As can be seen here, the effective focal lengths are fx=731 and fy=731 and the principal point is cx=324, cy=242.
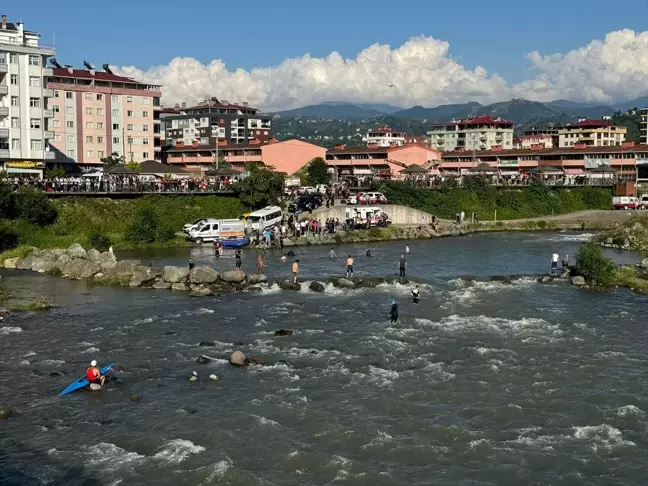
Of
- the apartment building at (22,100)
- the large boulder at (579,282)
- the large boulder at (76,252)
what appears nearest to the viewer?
the large boulder at (579,282)

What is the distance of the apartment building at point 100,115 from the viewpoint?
317 ft

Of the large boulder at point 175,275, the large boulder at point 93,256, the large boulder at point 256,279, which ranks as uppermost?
the large boulder at point 93,256

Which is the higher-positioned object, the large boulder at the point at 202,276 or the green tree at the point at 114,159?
the green tree at the point at 114,159

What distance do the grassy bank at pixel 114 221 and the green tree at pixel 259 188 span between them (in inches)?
68.4

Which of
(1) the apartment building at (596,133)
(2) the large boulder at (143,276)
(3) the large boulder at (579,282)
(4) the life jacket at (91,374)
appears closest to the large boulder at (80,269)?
(2) the large boulder at (143,276)

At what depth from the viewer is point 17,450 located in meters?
20.6

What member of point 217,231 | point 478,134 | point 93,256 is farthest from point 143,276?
point 478,134

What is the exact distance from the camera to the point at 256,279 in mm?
43375

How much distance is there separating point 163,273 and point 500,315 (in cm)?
1963

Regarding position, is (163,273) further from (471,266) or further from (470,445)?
(470,445)

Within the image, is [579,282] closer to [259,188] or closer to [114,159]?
[259,188]

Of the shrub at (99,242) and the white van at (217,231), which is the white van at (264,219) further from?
the shrub at (99,242)

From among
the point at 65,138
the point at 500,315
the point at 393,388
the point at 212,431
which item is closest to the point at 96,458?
the point at 212,431

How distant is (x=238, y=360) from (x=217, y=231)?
107ft
